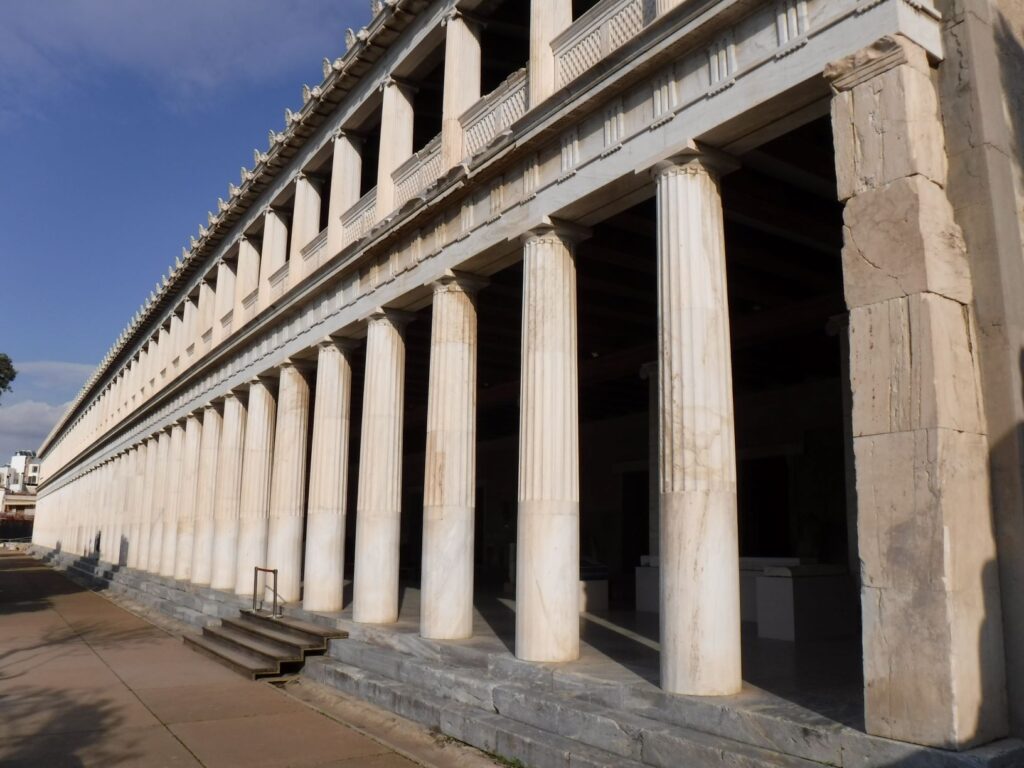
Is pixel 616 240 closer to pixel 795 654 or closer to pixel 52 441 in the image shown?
pixel 795 654

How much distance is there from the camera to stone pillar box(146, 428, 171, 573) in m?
25.0

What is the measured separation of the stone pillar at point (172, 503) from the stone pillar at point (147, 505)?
2322 mm

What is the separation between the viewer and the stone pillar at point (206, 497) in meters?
20.6

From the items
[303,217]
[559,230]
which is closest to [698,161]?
[559,230]

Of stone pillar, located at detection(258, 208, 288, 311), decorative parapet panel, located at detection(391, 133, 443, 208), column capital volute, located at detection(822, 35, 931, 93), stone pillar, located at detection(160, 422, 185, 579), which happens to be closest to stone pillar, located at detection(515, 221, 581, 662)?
decorative parapet panel, located at detection(391, 133, 443, 208)

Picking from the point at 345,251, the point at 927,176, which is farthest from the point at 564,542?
the point at 345,251

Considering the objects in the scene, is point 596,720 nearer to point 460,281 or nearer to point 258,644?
point 460,281

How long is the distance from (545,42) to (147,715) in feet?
28.4

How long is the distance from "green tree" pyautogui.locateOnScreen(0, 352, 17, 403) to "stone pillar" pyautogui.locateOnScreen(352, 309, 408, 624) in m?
28.8

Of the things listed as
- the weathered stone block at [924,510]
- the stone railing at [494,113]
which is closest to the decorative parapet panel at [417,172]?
the stone railing at [494,113]

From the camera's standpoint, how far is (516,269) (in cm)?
1225

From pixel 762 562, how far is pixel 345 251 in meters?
7.94

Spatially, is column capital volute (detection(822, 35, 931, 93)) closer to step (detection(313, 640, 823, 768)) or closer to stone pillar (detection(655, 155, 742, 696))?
stone pillar (detection(655, 155, 742, 696))

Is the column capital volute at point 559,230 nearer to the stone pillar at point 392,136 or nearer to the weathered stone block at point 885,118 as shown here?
the weathered stone block at point 885,118
